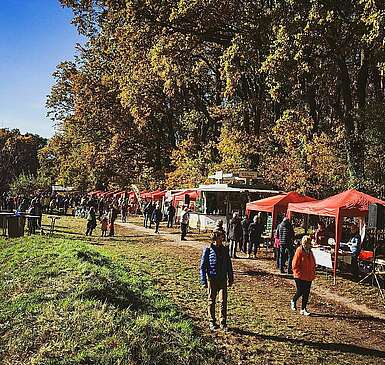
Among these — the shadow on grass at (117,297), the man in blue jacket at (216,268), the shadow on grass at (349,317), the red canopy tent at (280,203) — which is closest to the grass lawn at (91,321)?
the shadow on grass at (117,297)

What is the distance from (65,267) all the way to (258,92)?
74.4 ft

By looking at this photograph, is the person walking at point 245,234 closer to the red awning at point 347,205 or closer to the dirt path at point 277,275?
the dirt path at point 277,275

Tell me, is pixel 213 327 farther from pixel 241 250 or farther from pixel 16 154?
pixel 16 154

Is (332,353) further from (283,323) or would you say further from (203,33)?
(203,33)

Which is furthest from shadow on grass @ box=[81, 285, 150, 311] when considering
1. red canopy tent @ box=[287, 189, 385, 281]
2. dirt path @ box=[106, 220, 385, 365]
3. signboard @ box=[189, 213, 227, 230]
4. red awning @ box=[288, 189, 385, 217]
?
signboard @ box=[189, 213, 227, 230]

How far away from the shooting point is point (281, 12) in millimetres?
20500

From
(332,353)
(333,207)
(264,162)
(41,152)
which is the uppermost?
(41,152)

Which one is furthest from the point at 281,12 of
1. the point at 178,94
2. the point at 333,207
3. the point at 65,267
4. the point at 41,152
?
the point at 41,152

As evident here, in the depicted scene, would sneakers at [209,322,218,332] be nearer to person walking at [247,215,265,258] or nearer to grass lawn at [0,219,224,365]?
grass lawn at [0,219,224,365]

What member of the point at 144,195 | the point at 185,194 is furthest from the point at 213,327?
the point at 144,195

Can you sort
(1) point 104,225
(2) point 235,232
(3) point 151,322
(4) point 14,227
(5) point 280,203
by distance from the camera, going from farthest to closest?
(1) point 104,225 < (4) point 14,227 < (5) point 280,203 < (2) point 235,232 < (3) point 151,322

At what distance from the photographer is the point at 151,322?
30.9 ft

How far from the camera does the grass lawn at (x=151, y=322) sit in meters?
8.31

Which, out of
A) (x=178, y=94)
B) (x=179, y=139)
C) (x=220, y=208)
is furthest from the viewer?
(x=179, y=139)
